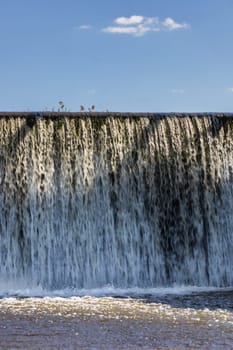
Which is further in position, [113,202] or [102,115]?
[102,115]

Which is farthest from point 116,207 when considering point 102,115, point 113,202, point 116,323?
point 116,323

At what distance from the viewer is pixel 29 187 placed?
39.4 feet

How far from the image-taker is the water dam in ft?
38.8

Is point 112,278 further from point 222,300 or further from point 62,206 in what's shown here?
point 222,300

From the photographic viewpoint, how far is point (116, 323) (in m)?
7.80

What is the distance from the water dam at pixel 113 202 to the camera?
1183 centimetres

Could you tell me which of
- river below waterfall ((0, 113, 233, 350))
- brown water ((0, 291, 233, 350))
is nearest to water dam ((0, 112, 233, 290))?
river below waterfall ((0, 113, 233, 350))

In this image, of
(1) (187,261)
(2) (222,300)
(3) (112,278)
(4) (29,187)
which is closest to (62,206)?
(4) (29,187)

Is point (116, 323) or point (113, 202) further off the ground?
point (113, 202)

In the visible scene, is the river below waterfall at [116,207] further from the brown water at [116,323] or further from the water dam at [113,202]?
the brown water at [116,323]

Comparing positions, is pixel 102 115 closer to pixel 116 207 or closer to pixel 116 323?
pixel 116 207

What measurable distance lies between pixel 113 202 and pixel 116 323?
15.2ft

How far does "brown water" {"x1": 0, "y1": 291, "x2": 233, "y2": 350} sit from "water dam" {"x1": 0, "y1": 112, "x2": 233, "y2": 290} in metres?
1.54

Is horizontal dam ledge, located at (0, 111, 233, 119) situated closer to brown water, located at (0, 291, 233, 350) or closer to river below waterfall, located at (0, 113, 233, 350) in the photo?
river below waterfall, located at (0, 113, 233, 350)
